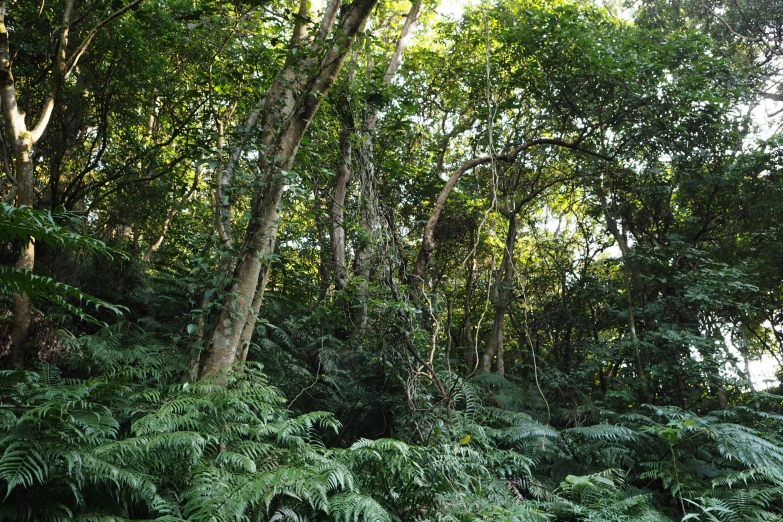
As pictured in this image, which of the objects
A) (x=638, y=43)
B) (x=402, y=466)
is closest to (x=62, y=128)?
(x=402, y=466)

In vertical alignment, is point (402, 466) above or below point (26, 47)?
below

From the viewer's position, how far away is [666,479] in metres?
4.58

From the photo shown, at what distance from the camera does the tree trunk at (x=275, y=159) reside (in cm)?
368

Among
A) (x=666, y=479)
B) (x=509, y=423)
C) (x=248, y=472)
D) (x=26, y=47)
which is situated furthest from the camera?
(x=26, y=47)

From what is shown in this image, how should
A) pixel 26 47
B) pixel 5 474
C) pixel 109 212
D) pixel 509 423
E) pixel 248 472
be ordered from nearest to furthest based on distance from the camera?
pixel 5 474, pixel 248 472, pixel 509 423, pixel 26 47, pixel 109 212

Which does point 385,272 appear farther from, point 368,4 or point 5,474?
point 5,474

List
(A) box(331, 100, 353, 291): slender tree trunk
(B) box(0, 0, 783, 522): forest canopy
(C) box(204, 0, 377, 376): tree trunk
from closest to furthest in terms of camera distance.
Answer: (B) box(0, 0, 783, 522): forest canopy, (C) box(204, 0, 377, 376): tree trunk, (A) box(331, 100, 353, 291): slender tree trunk

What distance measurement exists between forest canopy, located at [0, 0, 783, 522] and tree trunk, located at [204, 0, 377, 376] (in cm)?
2

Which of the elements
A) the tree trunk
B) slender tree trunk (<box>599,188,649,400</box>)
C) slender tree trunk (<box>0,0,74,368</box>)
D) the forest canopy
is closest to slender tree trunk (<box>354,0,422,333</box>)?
the forest canopy

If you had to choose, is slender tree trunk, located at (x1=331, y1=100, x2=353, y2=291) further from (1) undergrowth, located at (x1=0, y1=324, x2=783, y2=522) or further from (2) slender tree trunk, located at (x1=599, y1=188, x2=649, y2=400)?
(2) slender tree trunk, located at (x1=599, y1=188, x2=649, y2=400)

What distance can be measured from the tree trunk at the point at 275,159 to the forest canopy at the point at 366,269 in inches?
0.8

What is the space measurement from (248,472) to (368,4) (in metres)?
3.29

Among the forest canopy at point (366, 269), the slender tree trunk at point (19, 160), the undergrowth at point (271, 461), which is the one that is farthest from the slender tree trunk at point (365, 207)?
the slender tree trunk at point (19, 160)

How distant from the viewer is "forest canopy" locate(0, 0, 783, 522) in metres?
2.83
